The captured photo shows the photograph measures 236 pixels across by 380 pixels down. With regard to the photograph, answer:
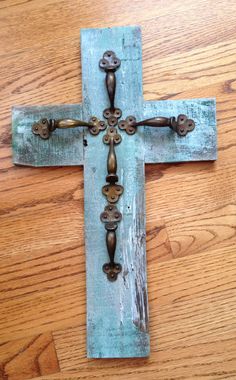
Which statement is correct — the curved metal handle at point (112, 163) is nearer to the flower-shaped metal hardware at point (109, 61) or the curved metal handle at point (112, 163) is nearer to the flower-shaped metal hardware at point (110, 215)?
the flower-shaped metal hardware at point (110, 215)

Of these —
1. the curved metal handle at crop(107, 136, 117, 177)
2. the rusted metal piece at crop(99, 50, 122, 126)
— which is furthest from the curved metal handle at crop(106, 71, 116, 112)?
the curved metal handle at crop(107, 136, 117, 177)

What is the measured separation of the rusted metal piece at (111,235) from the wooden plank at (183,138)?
13 centimetres

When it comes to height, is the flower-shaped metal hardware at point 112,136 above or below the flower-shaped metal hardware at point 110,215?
above

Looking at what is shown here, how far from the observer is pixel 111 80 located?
3.21 ft

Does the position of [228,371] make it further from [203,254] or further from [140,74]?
[140,74]

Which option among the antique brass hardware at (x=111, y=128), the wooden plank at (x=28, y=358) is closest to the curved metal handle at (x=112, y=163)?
the antique brass hardware at (x=111, y=128)

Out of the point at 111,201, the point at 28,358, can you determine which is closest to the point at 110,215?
the point at 111,201

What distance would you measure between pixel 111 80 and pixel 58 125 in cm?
14

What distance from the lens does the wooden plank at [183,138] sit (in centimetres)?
100

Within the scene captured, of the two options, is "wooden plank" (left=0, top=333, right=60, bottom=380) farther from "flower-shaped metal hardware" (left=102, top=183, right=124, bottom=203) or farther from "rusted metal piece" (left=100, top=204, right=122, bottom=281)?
"flower-shaped metal hardware" (left=102, top=183, right=124, bottom=203)

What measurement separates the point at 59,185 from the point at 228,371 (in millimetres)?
525

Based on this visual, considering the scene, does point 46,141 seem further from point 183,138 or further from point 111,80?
point 183,138

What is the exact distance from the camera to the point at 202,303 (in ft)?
3.23

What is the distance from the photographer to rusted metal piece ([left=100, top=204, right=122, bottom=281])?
955 millimetres
